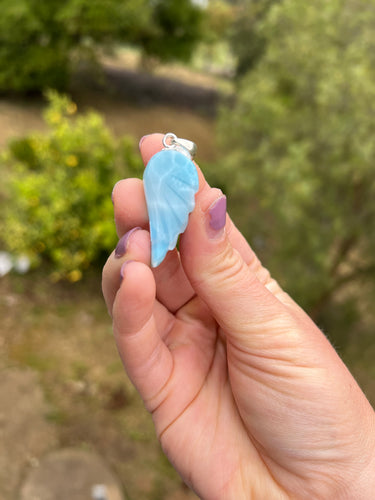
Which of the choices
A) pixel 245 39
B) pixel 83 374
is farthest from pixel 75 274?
pixel 245 39

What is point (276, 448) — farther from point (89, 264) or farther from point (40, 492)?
point (89, 264)

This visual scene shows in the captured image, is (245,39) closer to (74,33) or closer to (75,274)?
(74,33)

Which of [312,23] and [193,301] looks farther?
[312,23]

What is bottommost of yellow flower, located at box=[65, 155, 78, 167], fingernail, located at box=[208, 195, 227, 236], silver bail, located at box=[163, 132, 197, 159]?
yellow flower, located at box=[65, 155, 78, 167]

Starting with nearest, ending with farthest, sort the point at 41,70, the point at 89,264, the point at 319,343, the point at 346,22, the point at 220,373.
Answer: the point at 319,343, the point at 220,373, the point at 346,22, the point at 89,264, the point at 41,70

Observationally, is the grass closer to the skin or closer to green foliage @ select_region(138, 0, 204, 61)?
the skin

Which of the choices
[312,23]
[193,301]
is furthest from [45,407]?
[312,23]

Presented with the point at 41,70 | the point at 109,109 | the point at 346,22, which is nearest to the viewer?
the point at 346,22

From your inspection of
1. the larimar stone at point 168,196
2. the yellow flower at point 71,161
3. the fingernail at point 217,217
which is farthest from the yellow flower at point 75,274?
the fingernail at point 217,217

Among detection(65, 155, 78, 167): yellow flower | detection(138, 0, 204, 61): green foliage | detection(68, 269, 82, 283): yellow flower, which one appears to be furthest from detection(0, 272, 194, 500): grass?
detection(138, 0, 204, 61): green foliage
